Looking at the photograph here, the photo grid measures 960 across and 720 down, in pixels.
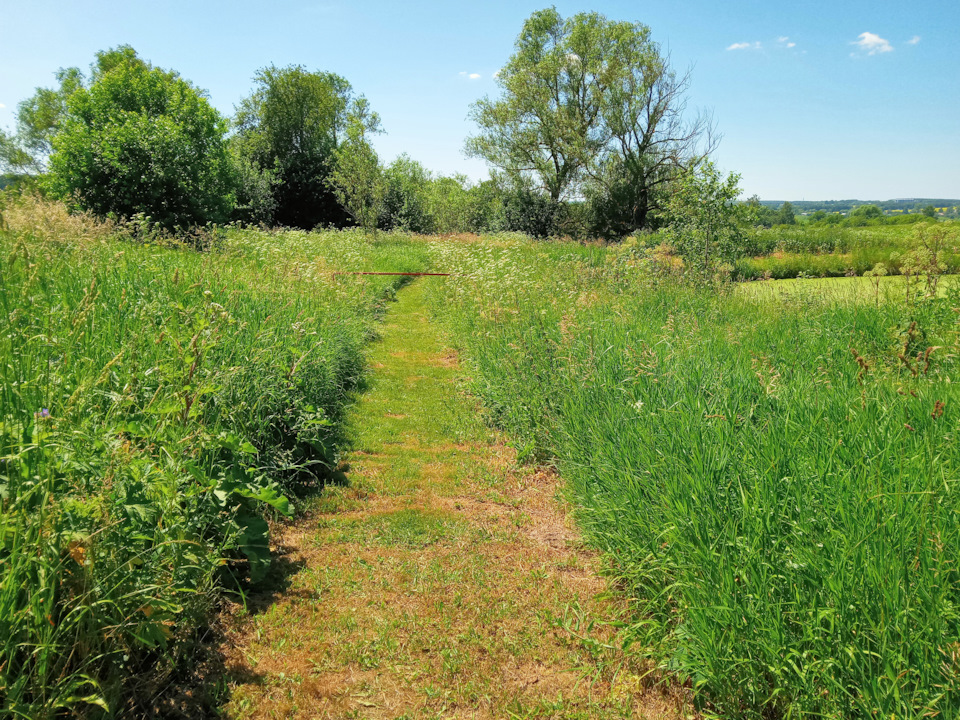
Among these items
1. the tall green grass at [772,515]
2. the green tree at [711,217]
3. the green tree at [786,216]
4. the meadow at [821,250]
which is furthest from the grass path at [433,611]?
the green tree at [786,216]

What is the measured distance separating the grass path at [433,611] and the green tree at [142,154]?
1289 centimetres

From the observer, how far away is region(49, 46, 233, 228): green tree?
15.2m

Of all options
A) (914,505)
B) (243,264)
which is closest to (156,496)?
(914,505)

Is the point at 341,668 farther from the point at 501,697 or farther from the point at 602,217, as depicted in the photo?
the point at 602,217

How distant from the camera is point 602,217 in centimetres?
3241

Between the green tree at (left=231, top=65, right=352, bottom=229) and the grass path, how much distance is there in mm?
36740

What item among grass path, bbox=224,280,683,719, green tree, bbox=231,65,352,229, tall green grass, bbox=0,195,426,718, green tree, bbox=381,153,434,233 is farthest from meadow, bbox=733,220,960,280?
green tree, bbox=231,65,352,229

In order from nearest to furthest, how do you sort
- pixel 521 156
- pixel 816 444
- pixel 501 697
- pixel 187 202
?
pixel 501 697 → pixel 816 444 → pixel 187 202 → pixel 521 156

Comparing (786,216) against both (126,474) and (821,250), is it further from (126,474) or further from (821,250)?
(126,474)

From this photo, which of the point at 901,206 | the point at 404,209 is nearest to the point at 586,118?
the point at 404,209

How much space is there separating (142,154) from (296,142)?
2998cm

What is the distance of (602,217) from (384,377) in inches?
1066

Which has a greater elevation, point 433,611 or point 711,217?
point 711,217

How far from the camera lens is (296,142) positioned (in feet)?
142
